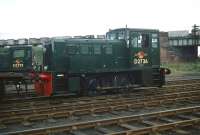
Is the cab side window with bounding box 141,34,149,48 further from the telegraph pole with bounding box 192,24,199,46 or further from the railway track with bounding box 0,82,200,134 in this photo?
the telegraph pole with bounding box 192,24,199,46

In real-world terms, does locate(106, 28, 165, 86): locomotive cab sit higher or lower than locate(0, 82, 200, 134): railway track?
higher

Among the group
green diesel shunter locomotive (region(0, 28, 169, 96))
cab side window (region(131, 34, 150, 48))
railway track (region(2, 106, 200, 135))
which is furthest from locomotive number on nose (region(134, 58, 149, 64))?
railway track (region(2, 106, 200, 135))

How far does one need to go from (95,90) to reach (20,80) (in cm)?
374

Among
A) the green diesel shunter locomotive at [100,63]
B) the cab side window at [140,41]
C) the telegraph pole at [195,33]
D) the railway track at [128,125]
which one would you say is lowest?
the railway track at [128,125]

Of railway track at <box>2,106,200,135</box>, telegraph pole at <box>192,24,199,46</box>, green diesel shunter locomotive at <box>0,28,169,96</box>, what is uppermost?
telegraph pole at <box>192,24,199,46</box>

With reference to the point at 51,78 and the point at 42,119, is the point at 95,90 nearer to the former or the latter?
the point at 51,78

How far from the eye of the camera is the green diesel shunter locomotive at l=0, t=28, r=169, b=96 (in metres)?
16.4

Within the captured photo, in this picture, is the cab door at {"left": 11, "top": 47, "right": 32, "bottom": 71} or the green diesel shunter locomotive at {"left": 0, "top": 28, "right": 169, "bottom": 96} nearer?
the green diesel shunter locomotive at {"left": 0, "top": 28, "right": 169, "bottom": 96}

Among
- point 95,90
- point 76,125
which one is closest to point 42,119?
point 76,125

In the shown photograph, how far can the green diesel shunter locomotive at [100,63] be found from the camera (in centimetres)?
1638

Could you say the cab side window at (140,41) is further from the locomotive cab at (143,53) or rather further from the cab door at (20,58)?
the cab door at (20,58)

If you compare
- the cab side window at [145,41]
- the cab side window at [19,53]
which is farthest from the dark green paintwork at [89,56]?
the cab side window at [19,53]

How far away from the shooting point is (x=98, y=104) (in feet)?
45.4

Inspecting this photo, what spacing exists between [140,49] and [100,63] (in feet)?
7.65
